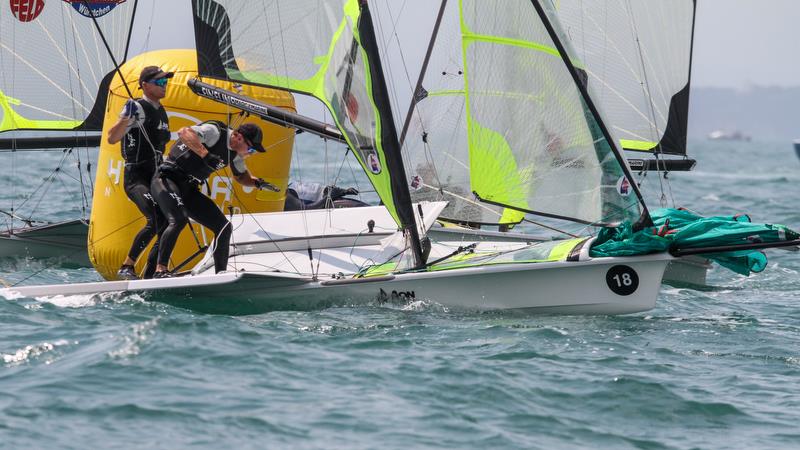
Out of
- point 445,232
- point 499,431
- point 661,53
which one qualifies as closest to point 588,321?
point 499,431

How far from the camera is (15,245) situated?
12.6 m

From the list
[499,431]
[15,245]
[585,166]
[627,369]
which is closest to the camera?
[499,431]

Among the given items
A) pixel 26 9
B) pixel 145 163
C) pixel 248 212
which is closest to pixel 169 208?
pixel 145 163

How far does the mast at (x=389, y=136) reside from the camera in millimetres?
8742

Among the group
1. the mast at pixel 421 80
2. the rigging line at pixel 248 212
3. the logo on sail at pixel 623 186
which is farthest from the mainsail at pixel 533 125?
the mast at pixel 421 80

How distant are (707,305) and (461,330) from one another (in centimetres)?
311

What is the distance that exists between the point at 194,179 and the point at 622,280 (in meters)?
3.26

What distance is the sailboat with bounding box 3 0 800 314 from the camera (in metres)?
8.26

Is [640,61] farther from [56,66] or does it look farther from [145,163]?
[56,66]

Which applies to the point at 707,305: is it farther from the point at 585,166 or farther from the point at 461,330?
the point at 461,330

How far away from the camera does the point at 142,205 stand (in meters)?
9.00

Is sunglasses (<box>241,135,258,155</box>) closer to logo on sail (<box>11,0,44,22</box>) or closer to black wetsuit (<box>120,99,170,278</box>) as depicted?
black wetsuit (<box>120,99,170,278</box>)

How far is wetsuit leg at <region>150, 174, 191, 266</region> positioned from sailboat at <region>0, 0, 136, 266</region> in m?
5.24

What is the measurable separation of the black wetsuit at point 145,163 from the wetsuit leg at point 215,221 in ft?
1.18
